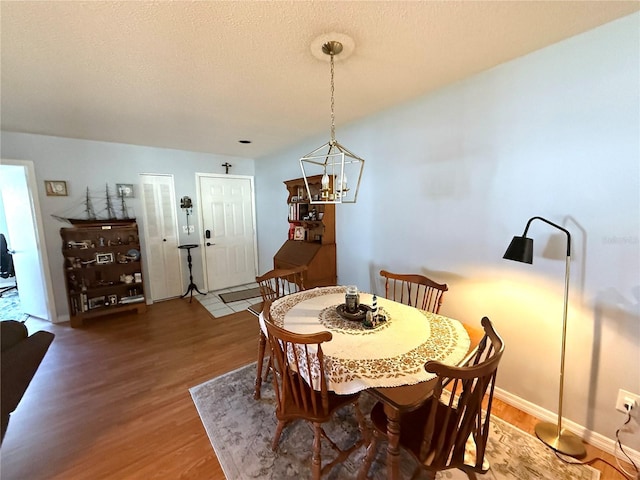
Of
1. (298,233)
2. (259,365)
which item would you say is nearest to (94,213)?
(298,233)

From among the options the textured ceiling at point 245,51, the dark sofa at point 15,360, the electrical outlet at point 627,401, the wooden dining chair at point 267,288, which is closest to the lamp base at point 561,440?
the electrical outlet at point 627,401

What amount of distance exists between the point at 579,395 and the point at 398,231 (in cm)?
163

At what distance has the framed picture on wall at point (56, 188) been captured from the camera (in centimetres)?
327

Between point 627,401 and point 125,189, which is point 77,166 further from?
point 627,401

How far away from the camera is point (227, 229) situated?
4.72 metres

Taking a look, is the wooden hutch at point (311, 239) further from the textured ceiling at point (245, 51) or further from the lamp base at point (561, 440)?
→ the lamp base at point (561, 440)

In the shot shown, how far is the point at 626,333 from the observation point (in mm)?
1483

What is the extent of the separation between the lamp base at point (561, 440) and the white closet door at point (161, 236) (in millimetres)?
4543

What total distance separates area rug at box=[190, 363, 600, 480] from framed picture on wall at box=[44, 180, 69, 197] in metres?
3.21

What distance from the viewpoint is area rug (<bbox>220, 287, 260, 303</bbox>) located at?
4.21 m

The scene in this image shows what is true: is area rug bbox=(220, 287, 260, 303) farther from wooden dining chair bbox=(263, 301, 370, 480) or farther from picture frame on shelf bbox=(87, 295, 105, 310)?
wooden dining chair bbox=(263, 301, 370, 480)

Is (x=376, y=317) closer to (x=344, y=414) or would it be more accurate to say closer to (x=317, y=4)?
(x=344, y=414)

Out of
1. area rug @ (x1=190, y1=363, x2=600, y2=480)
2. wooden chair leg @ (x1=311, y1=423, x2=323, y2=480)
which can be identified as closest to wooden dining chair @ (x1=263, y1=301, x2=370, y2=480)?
wooden chair leg @ (x1=311, y1=423, x2=323, y2=480)

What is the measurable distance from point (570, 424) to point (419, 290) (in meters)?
1.24
